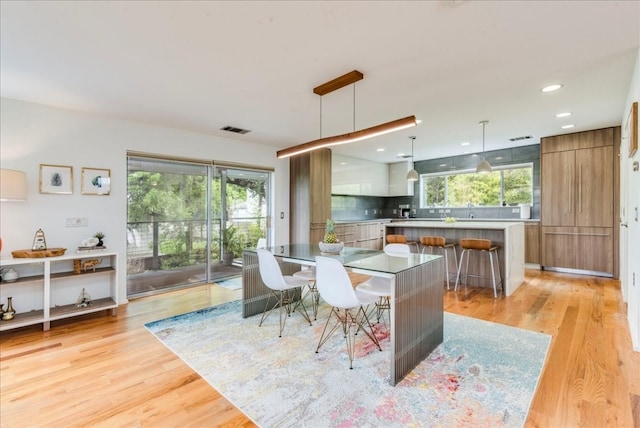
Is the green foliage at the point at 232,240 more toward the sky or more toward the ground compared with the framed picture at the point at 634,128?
more toward the ground

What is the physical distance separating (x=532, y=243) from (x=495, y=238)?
6.78 ft

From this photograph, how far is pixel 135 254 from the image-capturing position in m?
4.34

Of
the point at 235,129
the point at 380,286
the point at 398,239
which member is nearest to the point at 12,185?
the point at 235,129

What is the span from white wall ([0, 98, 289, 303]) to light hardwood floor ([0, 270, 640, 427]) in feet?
3.46

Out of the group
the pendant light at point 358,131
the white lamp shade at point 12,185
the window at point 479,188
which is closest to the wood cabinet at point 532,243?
the window at point 479,188

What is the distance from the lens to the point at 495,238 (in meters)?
4.50

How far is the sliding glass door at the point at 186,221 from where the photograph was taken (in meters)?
4.36

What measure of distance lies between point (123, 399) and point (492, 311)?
12.2ft

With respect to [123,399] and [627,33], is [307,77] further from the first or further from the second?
[123,399]

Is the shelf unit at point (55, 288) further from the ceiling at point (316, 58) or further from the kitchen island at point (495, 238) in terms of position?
the kitchen island at point (495, 238)

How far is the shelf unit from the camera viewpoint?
3.17 m

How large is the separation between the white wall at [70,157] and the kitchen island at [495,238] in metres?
4.11

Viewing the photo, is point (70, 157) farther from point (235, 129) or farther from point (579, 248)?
point (579, 248)

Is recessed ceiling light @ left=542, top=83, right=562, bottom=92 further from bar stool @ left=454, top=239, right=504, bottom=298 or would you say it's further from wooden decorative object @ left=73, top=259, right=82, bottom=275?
wooden decorative object @ left=73, top=259, right=82, bottom=275
